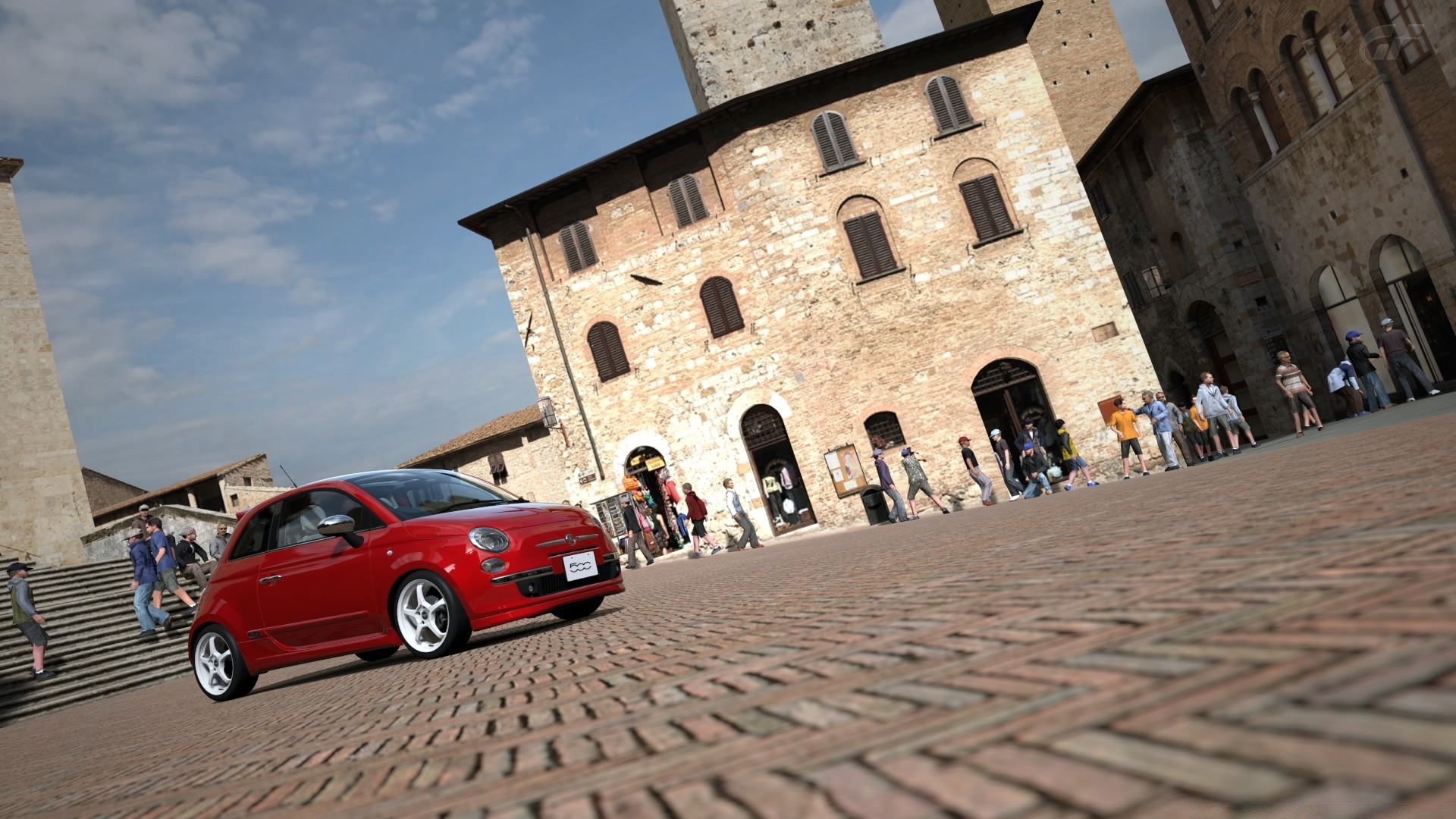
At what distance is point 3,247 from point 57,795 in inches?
1169

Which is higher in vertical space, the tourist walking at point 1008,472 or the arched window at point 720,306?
the arched window at point 720,306

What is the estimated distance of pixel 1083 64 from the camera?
36406 millimetres

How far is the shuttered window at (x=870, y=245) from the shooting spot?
23938mm

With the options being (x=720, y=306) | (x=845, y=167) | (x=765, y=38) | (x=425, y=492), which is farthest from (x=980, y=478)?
(x=765, y=38)

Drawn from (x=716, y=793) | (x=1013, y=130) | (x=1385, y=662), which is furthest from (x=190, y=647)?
(x=1013, y=130)

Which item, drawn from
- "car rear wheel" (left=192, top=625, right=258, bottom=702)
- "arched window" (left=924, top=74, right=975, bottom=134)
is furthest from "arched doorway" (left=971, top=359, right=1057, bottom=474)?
"car rear wheel" (left=192, top=625, right=258, bottom=702)

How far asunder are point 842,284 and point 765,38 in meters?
9.64

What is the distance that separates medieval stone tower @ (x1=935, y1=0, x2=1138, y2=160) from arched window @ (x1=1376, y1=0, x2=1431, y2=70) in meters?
18.8

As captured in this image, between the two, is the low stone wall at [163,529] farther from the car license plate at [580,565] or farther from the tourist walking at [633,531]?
the car license plate at [580,565]

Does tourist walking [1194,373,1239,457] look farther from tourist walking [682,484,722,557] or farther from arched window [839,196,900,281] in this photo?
tourist walking [682,484,722,557]

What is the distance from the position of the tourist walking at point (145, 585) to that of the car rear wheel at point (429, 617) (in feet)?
37.2

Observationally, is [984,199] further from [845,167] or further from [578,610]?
[578,610]

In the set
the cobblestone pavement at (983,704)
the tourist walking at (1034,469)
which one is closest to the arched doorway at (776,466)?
the tourist walking at (1034,469)

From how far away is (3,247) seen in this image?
2797 cm
